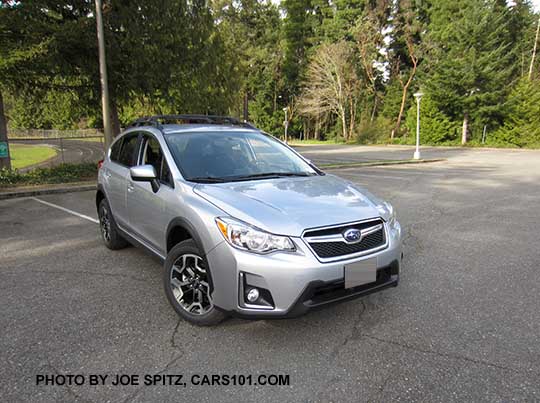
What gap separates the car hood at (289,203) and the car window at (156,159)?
0.50 metres

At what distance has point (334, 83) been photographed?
42.1 meters

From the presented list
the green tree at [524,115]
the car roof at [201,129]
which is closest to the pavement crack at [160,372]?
the car roof at [201,129]

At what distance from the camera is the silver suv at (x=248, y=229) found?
2.44 m

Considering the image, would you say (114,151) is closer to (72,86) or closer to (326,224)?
(326,224)

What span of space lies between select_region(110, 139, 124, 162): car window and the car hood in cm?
219

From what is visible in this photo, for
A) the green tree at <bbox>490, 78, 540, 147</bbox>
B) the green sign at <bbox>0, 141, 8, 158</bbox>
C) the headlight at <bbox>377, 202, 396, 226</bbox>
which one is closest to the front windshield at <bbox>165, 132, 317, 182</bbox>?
the headlight at <bbox>377, 202, 396, 226</bbox>

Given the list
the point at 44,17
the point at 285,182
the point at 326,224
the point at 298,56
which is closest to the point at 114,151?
the point at 285,182

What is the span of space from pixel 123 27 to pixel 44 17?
208 cm

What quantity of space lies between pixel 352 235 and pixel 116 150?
352 cm

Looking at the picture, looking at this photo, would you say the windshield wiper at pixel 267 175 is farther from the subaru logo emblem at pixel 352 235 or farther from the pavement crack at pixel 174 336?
the pavement crack at pixel 174 336

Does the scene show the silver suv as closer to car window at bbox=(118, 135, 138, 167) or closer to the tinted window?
car window at bbox=(118, 135, 138, 167)

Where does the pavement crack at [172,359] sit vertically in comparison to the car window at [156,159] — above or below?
below

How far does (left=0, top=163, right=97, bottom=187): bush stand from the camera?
404 inches

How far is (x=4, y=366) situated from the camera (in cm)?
246
